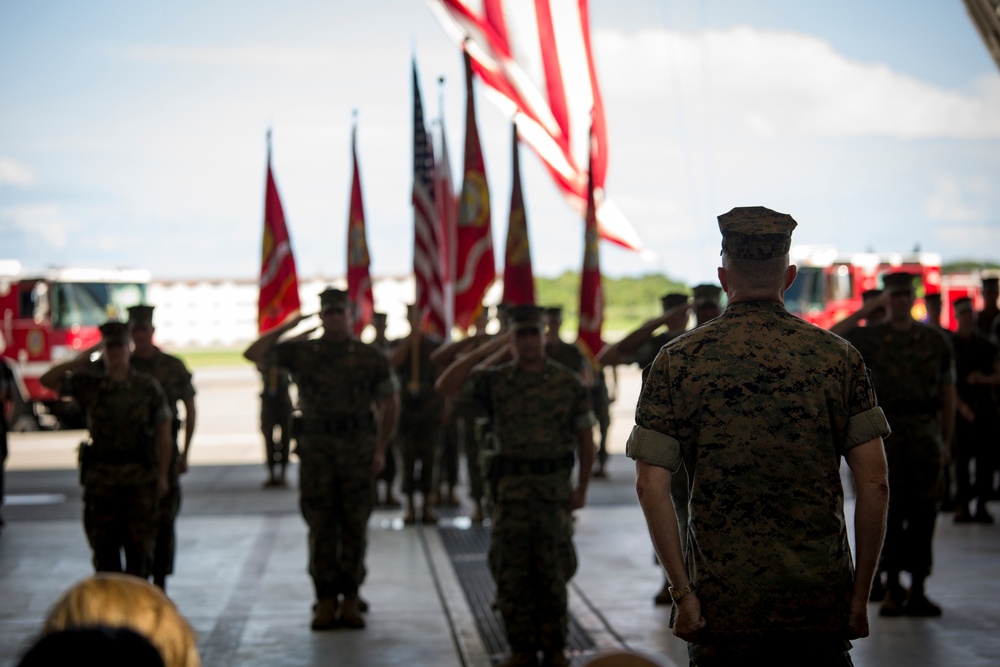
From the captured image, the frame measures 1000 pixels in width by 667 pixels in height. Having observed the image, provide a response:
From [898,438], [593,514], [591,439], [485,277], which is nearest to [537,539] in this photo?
[591,439]

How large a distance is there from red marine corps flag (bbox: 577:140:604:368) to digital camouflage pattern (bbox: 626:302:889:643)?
6550 mm

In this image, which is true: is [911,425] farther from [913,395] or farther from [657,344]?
[657,344]

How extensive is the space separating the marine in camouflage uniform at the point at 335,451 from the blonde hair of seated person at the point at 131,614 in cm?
616

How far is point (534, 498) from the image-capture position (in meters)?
6.88

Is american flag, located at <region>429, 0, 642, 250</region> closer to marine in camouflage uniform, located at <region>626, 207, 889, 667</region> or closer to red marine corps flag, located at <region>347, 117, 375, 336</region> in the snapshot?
red marine corps flag, located at <region>347, 117, 375, 336</region>

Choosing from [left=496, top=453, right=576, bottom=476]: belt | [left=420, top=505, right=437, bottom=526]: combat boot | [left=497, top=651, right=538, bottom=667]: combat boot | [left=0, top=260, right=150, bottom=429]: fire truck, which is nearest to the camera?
[left=497, top=651, right=538, bottom=667]: combat boot

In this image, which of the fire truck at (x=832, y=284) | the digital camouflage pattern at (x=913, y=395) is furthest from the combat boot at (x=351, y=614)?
the fire truck at (x=832, y=284)

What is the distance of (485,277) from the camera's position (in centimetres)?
1062

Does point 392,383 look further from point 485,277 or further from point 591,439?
point 485,277

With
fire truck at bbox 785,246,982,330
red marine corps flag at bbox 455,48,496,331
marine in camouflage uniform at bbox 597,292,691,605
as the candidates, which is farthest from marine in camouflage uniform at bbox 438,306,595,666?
fire truck at bbox 785,246,982,330

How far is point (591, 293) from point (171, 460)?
12.6ft

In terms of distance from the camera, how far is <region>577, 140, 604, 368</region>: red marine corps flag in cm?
1022

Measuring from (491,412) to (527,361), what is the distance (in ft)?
1.16

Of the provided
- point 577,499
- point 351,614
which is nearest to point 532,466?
point 577,499
